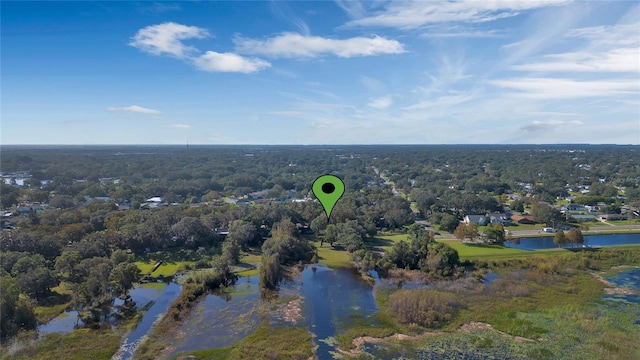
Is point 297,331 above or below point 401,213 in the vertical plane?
below

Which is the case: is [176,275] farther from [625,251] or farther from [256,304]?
[625,251]

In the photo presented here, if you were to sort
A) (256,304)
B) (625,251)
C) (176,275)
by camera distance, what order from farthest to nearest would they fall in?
(625,251) < (176,275) < (256,304)

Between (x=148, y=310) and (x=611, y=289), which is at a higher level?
(x=611, y=289)

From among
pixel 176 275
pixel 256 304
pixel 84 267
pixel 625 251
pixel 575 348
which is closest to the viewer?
pixel 575 348

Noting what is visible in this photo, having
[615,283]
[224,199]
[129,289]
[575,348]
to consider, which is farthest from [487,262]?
[224,199]

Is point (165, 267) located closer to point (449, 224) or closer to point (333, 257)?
point (333, 257)

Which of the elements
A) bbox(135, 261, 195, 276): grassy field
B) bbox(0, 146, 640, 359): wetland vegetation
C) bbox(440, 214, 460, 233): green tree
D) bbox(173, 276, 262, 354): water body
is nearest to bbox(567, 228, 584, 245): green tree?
bbox(0, 146, 640, 359): wetland vegetation

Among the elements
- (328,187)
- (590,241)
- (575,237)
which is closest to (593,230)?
(590,241)
